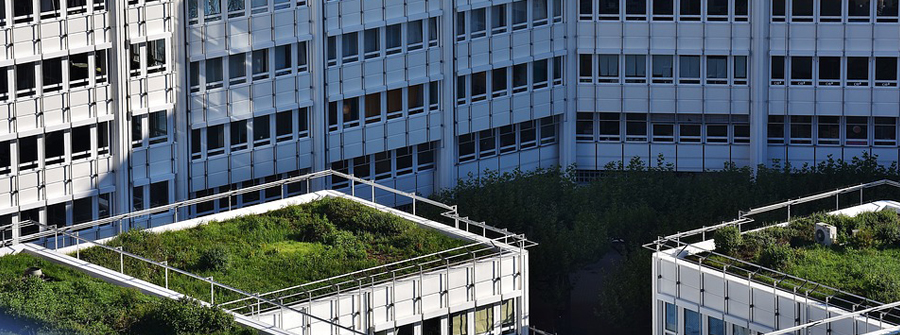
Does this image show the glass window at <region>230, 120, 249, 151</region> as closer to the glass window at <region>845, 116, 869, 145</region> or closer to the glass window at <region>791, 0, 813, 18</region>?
the glass window at <region>791, 0, 813, 18</region>

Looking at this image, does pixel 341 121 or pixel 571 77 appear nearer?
pixel 341 121

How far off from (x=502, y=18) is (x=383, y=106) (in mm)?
7968

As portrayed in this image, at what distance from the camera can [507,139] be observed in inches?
5108

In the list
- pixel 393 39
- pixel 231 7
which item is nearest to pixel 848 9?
pixel 393 39

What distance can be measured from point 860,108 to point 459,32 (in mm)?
20594

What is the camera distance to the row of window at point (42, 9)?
4237 inches

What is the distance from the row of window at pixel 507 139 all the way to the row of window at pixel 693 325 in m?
30.9

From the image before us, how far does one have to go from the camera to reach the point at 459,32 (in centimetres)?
12588

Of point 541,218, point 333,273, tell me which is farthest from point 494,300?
point 541,218

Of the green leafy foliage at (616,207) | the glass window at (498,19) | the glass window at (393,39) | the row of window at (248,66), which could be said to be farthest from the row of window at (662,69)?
the row of window at (248,66)

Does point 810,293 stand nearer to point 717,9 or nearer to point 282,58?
point 282,58

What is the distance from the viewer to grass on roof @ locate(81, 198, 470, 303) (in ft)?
320

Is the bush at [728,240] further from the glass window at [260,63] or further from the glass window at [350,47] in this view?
the glass window at [350,47]

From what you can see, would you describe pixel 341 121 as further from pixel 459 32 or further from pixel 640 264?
pixel 640 264
